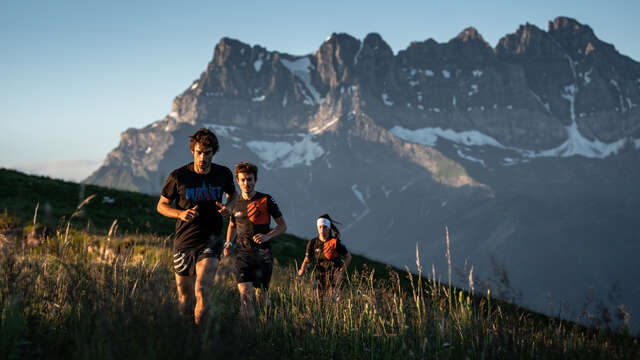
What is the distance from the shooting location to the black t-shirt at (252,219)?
295 inches

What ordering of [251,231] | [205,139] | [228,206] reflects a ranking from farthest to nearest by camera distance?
[251,231] → [228,206] → [205,139]

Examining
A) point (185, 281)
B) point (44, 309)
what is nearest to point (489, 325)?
point (185, 281)

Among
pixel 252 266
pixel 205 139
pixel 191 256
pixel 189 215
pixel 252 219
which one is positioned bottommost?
pixel 252 266

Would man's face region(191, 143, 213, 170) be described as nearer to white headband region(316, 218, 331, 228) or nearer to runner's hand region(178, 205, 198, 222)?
runner's hand region(178, 205, 198, 222)

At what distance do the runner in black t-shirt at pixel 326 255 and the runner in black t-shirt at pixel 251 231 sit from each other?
158 cm

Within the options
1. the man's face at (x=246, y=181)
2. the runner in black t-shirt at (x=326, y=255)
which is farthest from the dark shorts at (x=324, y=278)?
the man's face at (x=246, y=181)

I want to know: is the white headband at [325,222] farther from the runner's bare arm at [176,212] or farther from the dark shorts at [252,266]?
the runner's bare arm at [176,212]

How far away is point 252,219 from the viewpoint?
297 inches

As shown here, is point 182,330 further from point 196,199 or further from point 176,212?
point 196,199

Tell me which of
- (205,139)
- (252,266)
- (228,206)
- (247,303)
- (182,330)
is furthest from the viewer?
(252,266)

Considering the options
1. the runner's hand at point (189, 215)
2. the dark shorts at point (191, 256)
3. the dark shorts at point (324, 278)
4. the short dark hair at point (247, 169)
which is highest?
the short dark hair at point (247, 169)

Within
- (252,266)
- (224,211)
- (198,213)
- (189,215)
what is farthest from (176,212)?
(252,266)

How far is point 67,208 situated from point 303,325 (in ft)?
59.7

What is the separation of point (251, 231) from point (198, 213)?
170 cm
